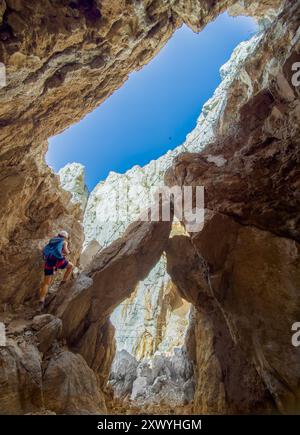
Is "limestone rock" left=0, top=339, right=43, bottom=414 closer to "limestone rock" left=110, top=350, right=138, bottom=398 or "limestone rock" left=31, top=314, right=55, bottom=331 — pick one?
"limestone rock" left=31, top=314, right=55, bottom=331

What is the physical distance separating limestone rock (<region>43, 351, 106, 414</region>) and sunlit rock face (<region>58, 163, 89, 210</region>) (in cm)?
5797

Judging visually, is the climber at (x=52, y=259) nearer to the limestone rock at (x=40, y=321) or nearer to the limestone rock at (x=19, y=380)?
the limestone rock at (x=40, y=321)

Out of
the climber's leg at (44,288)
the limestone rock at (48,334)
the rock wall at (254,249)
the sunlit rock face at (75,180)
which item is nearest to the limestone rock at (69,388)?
the limestone rock at (48,334)

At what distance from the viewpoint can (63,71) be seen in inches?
421

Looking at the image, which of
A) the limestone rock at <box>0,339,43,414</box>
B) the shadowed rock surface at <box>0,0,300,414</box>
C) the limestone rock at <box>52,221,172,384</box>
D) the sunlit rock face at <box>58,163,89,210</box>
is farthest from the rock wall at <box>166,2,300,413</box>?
the sunlit rock face at <box>58,163,89,210</box>

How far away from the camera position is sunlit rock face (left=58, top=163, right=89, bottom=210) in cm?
6762

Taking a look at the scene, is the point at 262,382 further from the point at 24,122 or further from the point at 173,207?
the point at 24,122

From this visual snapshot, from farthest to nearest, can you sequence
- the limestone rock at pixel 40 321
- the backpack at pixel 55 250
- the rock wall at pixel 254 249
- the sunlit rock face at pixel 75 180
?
the sunlit rock face at pixel 75 180, the backpack at pixel 55 250, the limestone rock at pixel 40 321, the rock wall at pixel 254 249

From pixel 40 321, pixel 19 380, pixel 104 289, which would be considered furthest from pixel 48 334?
pixel 104 289

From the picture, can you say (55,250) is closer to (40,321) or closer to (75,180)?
(40,321)

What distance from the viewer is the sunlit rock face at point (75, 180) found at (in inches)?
2662

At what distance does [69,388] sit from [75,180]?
62343 mm

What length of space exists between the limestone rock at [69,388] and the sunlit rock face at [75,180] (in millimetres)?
57973

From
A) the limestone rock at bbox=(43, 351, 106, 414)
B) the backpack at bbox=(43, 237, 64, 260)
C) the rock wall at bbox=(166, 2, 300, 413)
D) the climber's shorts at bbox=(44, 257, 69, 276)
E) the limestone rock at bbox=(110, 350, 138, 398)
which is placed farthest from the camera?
the limestone rock at bbox=(110, 350, 138, 398)
